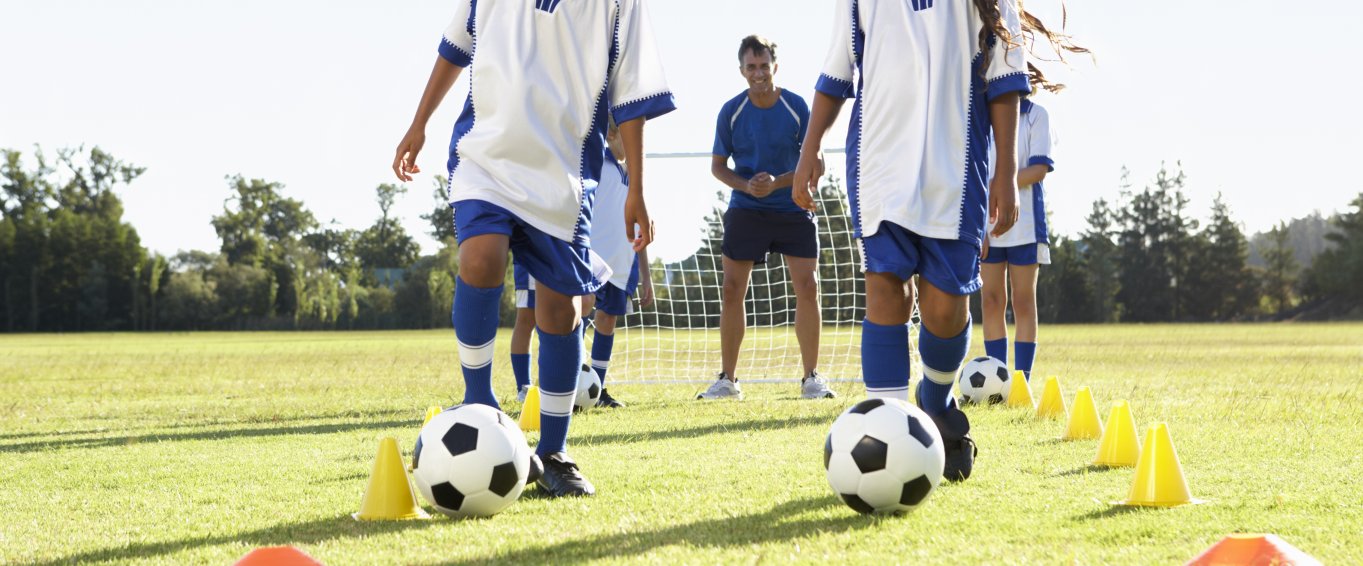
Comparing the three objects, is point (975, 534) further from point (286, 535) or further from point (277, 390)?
point (277, 390)

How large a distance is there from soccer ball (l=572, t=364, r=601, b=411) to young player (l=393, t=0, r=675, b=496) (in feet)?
9.77

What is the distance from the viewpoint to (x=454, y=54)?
160 inches

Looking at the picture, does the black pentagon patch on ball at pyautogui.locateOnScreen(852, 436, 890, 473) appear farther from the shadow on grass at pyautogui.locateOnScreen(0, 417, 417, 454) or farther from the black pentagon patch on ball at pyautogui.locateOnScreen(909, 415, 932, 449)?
the shadow on grass at pyautogui.locateOnScreen(0, 417, 417, 454)

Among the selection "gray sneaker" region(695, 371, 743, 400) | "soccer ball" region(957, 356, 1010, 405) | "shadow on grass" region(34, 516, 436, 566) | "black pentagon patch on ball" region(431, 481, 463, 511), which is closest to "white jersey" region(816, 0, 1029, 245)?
"black pentagon patch on ball" region(431, 481, 463, 511)

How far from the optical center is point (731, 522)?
125 inches

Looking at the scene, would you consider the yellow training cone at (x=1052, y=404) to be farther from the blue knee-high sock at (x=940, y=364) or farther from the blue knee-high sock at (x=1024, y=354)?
the blue knee-high sock at (x=940, y=364)

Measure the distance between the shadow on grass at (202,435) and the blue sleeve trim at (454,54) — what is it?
8.84 feet

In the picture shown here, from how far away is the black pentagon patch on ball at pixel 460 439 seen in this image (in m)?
3.30

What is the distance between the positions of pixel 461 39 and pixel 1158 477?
2678 millimetres

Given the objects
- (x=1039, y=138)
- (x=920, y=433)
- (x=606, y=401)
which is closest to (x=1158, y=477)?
(x=920, y=433)

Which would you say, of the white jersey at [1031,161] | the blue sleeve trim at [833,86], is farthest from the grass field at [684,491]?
the blue sleeve trim at [833,86]

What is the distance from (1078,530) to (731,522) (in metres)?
0.91

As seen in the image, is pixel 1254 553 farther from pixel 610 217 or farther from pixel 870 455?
pixel 610 217

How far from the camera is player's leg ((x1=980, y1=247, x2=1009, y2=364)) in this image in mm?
7039
